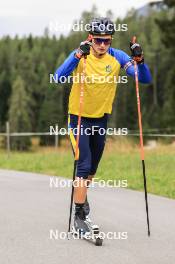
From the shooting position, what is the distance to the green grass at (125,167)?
12137 mm

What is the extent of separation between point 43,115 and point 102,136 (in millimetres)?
102035

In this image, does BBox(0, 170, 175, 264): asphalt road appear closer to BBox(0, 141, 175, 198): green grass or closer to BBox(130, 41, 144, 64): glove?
BBox(0, 141, 175, 198): green grass

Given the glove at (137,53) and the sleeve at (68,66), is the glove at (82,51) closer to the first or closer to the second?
the sleeve at (68,66)

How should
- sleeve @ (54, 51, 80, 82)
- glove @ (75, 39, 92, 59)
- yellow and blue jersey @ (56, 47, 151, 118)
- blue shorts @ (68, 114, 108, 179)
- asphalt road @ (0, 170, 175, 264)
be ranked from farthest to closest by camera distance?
blue shorts @ (68, 114, 108, 179), yellow and blue jersey @ (56, 47, 151, 118), sleeve @ (54, 51, 80, 82), glove @ (75, 39, 92, 59), asphalt road @ (0, 170, 175, 264)

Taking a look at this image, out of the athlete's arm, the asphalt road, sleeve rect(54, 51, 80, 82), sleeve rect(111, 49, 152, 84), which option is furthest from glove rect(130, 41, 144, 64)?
the asphalt road

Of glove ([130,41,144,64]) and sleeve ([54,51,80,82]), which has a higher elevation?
glove ([130,41,144,64])

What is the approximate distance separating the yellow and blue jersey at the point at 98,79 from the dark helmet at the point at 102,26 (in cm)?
26

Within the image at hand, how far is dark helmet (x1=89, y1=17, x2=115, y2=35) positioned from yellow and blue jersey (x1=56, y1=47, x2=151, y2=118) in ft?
0.87

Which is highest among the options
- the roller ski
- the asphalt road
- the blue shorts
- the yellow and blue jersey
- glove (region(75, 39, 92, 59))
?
glove (region(75, 39, 92, 59))

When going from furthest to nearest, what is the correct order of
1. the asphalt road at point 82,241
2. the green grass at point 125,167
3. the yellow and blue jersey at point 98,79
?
the green grass at point 125,167 → the yellow and blue jersey at point 98,79 → the asphalt road at point 82,241

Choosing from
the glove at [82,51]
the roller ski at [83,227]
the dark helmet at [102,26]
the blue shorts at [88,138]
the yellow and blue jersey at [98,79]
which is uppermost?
the dark helmet at [102,26]

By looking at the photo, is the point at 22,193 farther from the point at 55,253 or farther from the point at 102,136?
the point at 55,253

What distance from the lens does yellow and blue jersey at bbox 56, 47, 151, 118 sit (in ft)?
21.6

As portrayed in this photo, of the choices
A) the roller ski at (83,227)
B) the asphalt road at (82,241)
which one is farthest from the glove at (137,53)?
the asphalt road at (82,241)
